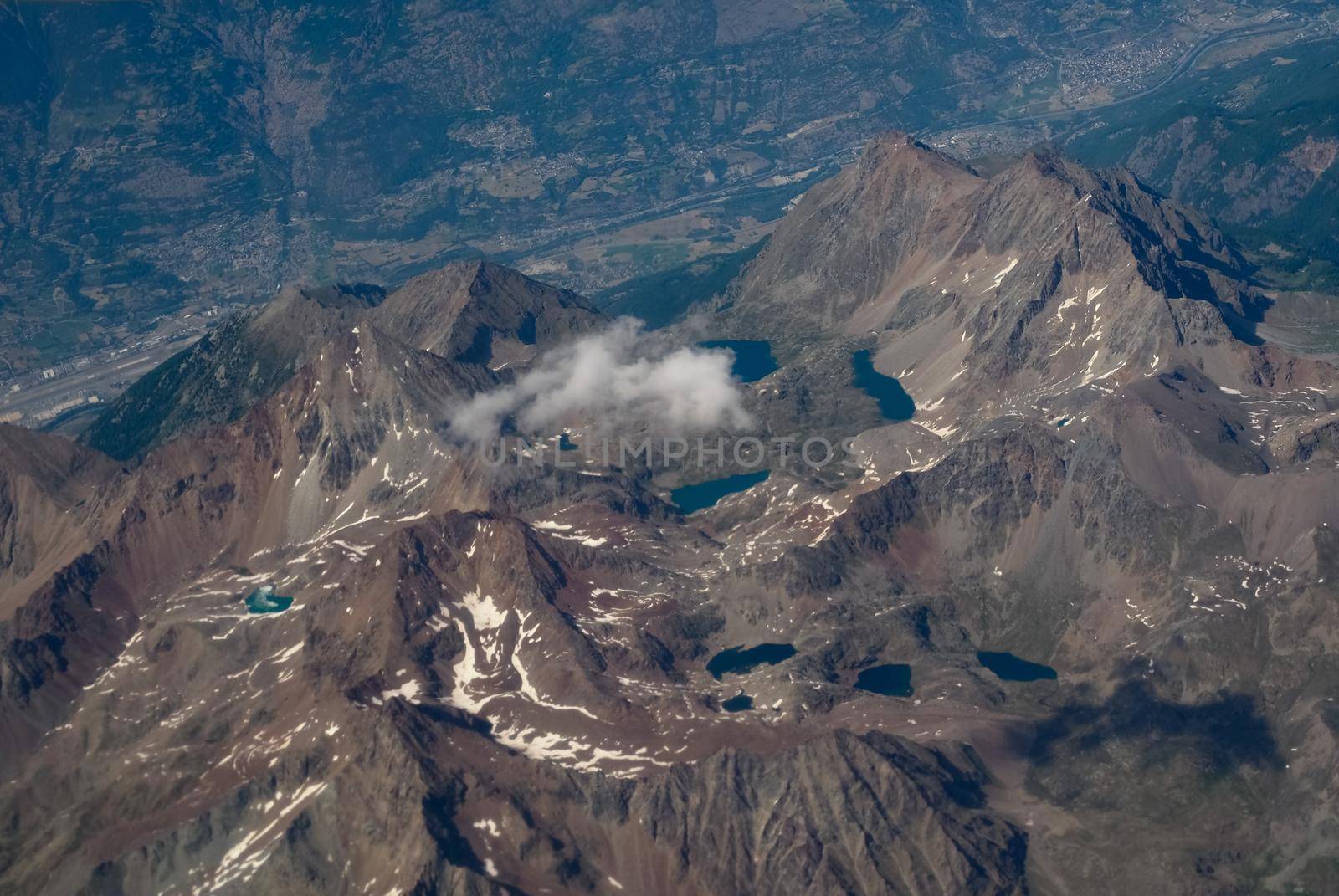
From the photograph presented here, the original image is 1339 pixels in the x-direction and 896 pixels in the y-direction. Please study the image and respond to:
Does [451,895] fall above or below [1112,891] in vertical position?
above

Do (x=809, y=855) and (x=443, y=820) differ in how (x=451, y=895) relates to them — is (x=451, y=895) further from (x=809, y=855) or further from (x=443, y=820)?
(x=809, y=855)

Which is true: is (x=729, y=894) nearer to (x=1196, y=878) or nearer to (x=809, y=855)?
(x=809, y=855)

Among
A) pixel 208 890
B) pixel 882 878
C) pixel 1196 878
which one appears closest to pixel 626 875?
pixel 882 878

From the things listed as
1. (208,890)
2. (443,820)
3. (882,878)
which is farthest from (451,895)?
(882,878)

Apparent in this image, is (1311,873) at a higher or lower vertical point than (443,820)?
lower

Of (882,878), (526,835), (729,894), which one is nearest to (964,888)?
(882,878)

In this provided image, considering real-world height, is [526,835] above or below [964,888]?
above

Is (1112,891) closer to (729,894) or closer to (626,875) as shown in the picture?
(729,894)
